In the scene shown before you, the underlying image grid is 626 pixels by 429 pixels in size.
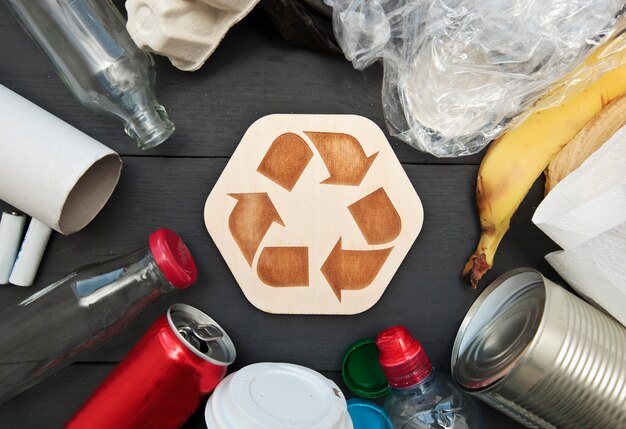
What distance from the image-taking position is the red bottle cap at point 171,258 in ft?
1.88

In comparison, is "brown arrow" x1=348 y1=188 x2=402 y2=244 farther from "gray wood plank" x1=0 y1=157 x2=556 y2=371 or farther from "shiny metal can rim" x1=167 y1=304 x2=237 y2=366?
"shiny metal can rim" x1=167 y1=304 x2=237 y2=366

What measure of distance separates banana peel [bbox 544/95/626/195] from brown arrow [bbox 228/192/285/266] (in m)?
0.32

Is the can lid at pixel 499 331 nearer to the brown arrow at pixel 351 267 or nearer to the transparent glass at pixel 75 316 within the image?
the brown arrow at pixel 351 267

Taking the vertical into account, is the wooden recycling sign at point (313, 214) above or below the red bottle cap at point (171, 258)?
below

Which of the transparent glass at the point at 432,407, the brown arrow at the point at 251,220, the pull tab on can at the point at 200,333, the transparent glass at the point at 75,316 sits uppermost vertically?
the transparent glass at the point at 75,316

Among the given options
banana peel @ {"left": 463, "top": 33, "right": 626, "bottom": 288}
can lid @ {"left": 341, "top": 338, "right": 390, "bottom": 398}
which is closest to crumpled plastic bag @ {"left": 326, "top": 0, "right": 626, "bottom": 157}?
banana peel @ {"left": 463, "top": 33, "right": 626, "bottom": 288}

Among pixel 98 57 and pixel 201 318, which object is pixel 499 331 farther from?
pixel 98 57

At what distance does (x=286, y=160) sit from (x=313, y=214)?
2.8 inches

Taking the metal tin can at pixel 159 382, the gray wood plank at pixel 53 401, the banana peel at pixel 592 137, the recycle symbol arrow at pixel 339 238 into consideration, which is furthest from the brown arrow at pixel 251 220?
the banana peel at pixel 592 137

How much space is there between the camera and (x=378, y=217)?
0.67 m

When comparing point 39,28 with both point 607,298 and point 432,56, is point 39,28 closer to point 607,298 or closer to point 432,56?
point 432,56

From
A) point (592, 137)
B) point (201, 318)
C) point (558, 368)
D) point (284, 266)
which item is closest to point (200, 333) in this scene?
point (201, 318)

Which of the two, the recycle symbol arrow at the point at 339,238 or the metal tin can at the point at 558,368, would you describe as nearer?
the metal tin can at the point at 558,368

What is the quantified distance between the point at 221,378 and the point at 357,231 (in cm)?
23
